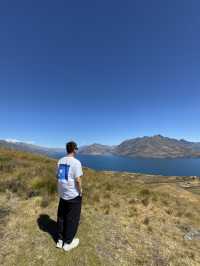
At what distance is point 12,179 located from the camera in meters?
8.53

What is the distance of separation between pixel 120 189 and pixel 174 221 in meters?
3.55

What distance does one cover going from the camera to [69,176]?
411 cm

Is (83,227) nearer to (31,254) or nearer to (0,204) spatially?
(31,254)

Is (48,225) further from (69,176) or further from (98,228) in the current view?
(69,176)

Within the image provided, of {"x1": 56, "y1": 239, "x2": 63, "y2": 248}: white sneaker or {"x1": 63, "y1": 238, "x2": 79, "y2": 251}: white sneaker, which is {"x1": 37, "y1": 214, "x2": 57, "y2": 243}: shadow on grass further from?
{"x1": 63, "y1": 238, "x2": 79, "y2": 251}: white sneaker

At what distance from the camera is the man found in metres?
4.12

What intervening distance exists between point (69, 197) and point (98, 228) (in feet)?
6.31

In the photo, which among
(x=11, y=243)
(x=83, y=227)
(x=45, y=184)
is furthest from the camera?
(x=45, y=184)

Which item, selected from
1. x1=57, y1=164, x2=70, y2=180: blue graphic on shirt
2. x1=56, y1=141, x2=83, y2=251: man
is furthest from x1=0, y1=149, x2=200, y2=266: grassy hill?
x1=57, y1=164, x2=70, y2=180: blue graphic on shirt

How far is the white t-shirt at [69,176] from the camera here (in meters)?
4.10

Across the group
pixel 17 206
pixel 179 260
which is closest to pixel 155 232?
pixel 179 260

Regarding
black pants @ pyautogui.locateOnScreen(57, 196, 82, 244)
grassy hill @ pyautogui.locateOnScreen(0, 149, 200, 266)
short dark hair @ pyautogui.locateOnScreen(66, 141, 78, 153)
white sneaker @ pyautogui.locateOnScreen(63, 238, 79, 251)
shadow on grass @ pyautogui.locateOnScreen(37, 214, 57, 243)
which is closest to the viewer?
grassy hill @ pyautogui.locateOnScreen(0, 149, 200, 266)

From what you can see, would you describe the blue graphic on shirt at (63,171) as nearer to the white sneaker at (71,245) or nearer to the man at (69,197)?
the man at (69,197)

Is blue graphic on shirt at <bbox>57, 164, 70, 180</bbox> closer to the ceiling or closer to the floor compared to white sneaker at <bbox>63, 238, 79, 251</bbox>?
closer to the ceiling
